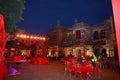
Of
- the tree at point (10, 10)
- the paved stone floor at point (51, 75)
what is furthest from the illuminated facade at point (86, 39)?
the tree at point (10, 10)

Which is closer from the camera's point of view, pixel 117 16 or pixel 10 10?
pixel 117 16

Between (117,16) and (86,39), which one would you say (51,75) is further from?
(86,39)

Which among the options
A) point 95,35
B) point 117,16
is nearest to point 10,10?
point 117,16

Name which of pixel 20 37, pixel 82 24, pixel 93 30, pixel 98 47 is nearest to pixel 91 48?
pixel 98 47

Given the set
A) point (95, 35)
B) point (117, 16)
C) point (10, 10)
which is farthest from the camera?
point (95, 35)

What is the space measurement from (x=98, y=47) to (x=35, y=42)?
11.8m

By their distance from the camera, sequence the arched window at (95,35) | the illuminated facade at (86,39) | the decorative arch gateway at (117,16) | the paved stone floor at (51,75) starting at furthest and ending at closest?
the arched window at (95,35)
the illuminated facade at (86,39)
the paved stone floor at (51,75)
the decorative arch gateway at (117,16)

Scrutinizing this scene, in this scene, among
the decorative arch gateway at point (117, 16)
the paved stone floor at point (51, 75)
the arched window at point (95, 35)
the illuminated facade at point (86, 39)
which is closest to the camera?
the decorative arch gateway at point (117, 16)

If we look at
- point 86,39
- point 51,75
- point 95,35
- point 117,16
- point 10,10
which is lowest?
point 51,75

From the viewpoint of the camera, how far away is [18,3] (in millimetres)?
10398

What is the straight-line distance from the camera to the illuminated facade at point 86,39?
24.9m

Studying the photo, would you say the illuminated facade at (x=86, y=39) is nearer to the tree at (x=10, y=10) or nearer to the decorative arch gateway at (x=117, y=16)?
the tree at (x=10, y=10)

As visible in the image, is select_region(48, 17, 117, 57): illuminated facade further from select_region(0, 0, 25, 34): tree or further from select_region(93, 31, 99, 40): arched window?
→ select_region(0, 0, 25, 34): tree

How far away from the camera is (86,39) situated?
96.9ft
